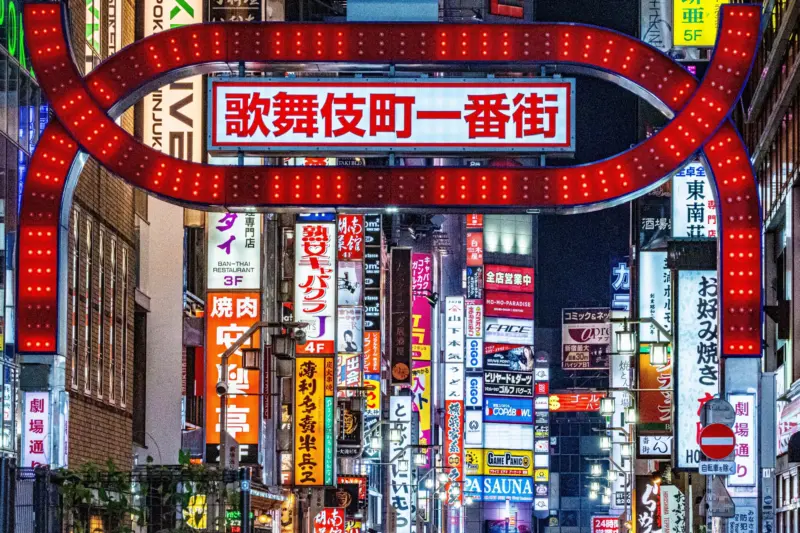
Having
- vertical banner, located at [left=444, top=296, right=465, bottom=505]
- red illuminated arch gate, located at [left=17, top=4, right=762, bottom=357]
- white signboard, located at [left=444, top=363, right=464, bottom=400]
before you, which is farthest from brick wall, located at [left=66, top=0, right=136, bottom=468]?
white signboard, located at [left=444, top=363, right=464, bottom=400]

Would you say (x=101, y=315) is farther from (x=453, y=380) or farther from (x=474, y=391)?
(x=474, y=391)

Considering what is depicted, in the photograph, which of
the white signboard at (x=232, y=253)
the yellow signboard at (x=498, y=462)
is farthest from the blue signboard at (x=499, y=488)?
the white signboard at (x=232, y=253)

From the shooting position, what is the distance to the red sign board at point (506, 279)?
128750mm

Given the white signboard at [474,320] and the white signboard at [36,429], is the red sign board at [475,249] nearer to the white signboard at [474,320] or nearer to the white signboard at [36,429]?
the white signboard at [474,320]

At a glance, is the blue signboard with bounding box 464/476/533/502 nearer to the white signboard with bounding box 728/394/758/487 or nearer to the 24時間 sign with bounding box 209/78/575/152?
the 24時間 sign with bounding box 209/78/575/152

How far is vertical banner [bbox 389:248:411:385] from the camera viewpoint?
80000 millimetres

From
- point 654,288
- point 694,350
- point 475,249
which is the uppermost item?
point 475,249

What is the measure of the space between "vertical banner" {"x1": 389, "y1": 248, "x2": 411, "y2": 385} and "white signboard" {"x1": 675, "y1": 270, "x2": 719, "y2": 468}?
40.4 m

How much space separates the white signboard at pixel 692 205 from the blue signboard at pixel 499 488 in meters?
65.8

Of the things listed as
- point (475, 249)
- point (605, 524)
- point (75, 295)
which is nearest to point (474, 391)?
point (475, 249)

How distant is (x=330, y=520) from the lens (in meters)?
52.6

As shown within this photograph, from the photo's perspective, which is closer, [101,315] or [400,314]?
[101,315]

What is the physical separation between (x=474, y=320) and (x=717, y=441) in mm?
95822

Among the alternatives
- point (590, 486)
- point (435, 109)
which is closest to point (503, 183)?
point (435, 109)
